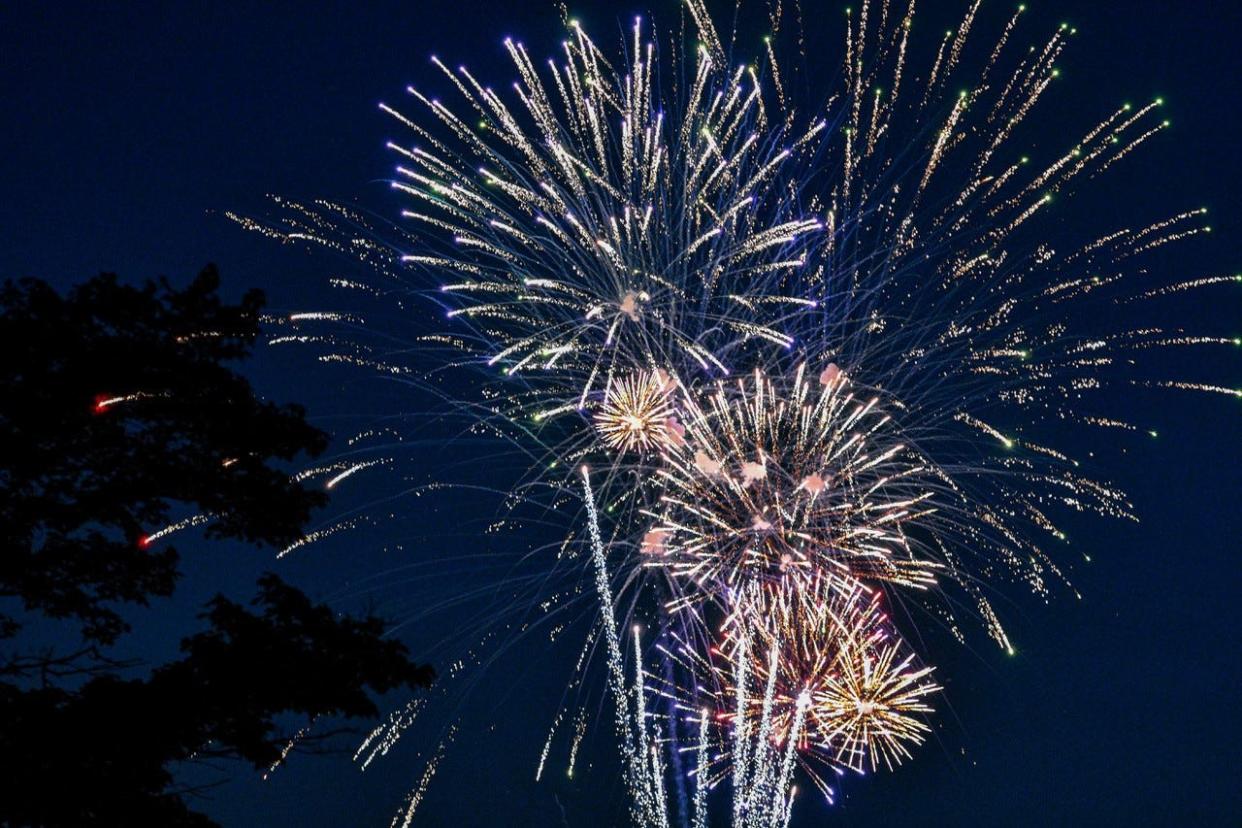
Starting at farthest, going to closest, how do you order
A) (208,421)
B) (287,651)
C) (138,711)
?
(208,421)
(287,651)
(138,711)

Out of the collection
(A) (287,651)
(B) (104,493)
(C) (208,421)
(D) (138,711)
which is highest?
(C) (208,421)

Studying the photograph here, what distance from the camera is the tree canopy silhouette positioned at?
9.95 metres

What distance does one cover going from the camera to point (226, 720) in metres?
10.7

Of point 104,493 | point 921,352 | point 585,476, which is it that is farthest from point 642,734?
point 104,493

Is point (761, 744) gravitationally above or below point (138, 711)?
above

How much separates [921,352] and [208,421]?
11.1 m

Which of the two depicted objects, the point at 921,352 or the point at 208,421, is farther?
the point at 921,352

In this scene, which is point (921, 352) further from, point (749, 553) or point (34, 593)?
point (34, 593)

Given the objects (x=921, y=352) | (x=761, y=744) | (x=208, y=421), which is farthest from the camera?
(x=761, y=744)

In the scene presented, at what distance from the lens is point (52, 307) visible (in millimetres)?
11523

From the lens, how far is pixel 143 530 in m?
11.5

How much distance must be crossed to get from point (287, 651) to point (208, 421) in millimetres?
2532

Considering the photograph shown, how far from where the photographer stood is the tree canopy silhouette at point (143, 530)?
9951 millimetres

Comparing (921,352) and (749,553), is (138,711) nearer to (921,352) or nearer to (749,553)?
(749,553)
